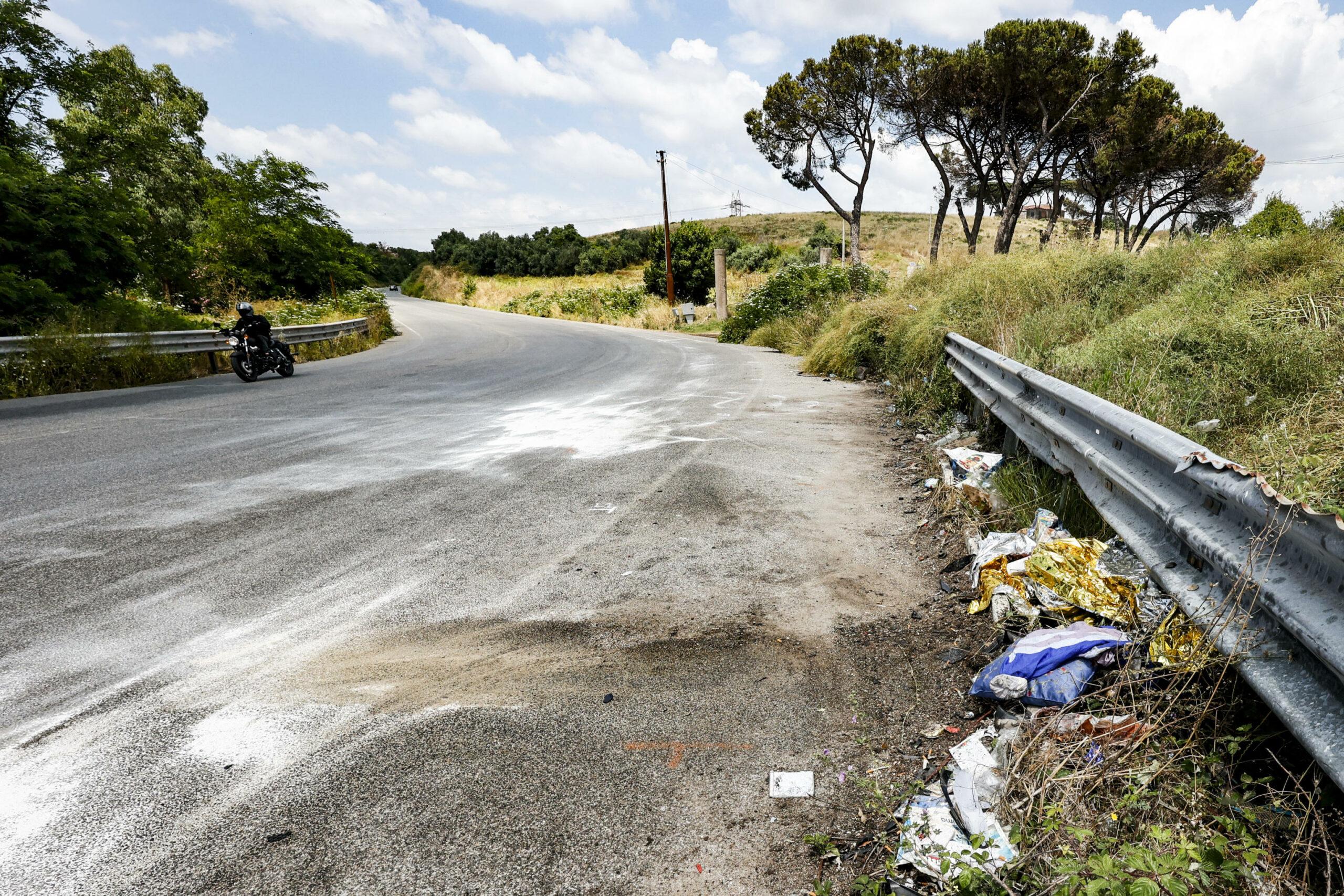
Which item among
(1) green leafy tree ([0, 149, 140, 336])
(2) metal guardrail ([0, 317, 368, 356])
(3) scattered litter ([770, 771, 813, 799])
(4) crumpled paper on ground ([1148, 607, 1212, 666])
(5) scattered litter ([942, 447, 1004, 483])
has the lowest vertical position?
(3) scattered litter ([770, 771, 813, 799])

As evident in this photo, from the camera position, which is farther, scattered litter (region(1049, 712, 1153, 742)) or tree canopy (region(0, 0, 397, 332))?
tree canopy (region(0, 0, 397, 332))

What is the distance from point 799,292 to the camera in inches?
755

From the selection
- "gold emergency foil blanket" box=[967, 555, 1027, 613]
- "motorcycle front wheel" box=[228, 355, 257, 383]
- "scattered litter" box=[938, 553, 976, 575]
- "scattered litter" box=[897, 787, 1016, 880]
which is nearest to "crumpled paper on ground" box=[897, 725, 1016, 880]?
"scattered litter" box=[897, 787, 1016, 880]

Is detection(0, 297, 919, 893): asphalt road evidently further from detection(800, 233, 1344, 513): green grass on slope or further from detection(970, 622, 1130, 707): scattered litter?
detection(800, 233, 1344, 513): green grass on slope

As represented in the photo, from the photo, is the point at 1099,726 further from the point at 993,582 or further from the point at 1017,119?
the point at 1017,119

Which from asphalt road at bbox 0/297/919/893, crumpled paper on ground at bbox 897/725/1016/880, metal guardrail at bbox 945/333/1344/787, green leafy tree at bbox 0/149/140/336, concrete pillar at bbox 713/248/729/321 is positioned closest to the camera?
metal guardrail at bbox 945/333/1344/787

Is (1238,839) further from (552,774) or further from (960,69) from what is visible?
(960,69)

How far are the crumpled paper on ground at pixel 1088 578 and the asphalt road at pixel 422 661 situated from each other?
736 mm

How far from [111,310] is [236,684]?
49.6 feet

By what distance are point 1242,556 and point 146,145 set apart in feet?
95.1

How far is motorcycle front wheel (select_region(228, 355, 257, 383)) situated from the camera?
1227 centimetres

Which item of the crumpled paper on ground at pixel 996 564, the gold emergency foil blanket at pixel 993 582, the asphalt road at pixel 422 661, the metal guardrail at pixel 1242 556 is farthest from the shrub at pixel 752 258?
the metal guardrail at pixel 1242 556

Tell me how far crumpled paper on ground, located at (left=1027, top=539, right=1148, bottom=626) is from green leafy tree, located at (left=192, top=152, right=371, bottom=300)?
29716 mm

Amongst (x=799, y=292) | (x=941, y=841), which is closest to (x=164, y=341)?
(x=799, y=292)
